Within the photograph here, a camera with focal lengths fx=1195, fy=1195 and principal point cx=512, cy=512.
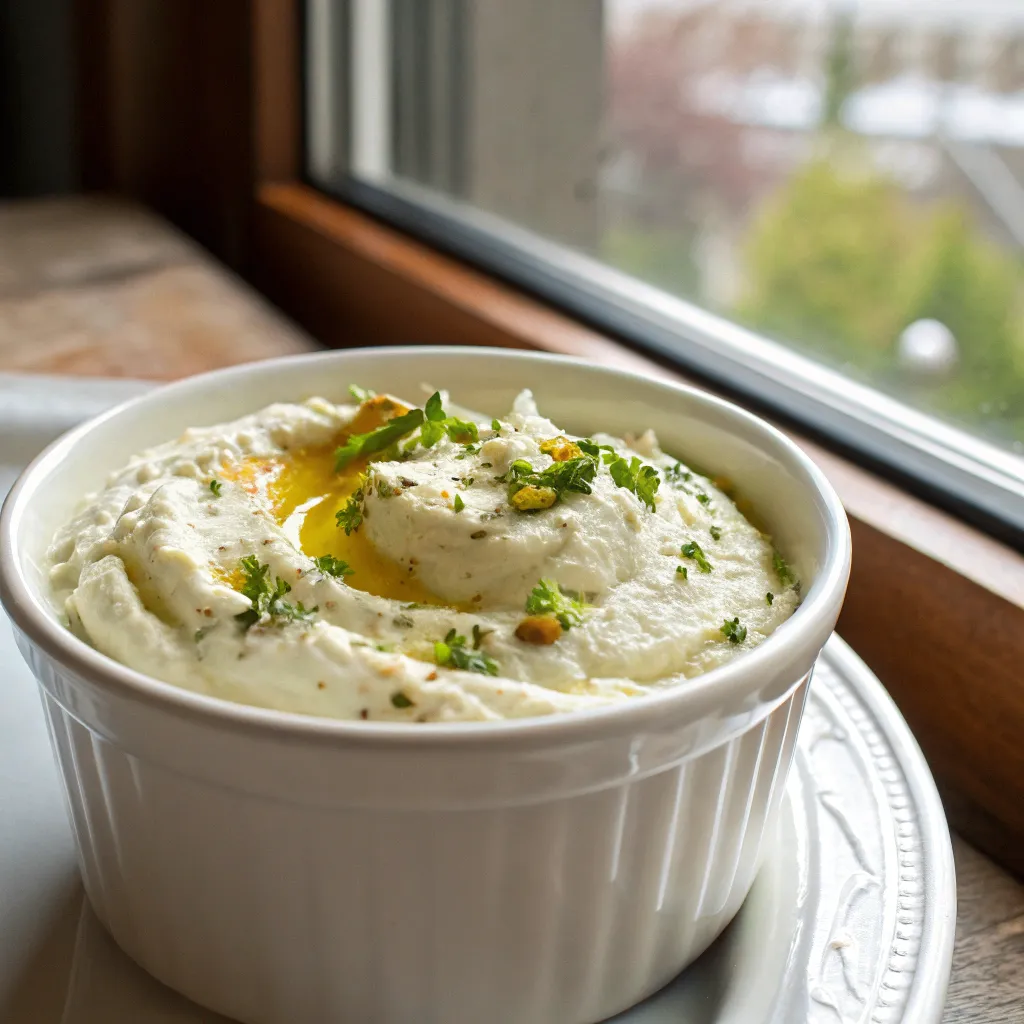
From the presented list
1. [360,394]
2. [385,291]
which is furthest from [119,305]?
[360,394]

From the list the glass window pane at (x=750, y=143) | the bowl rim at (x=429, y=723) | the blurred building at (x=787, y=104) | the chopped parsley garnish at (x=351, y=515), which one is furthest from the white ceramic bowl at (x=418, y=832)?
the blurred building at (x=787, y=104)

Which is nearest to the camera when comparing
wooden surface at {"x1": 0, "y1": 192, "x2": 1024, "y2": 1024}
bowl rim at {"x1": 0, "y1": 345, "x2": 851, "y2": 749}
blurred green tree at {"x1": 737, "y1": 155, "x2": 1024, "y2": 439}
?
bowl rim at {"x1": 0, "y1": 345, "x2": 851, "y2": 749}

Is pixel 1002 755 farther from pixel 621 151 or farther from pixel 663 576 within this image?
pixel 621 151

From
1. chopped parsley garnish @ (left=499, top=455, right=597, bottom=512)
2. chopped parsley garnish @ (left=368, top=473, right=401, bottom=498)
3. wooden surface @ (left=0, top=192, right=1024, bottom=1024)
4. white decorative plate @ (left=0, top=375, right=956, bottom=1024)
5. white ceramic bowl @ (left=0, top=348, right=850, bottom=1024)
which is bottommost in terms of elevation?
wooden surface @ (left=0, top=192, right=1024, bottom=1024)

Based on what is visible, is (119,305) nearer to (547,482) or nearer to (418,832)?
(547,482)

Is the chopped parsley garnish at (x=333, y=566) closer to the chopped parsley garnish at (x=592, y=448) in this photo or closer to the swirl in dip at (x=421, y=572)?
the swirl in dip at (x=421, y=572)

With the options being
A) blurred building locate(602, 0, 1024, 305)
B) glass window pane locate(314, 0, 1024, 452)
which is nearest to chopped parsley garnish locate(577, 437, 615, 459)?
glass window pane locate(314, 0, 1024, 452)

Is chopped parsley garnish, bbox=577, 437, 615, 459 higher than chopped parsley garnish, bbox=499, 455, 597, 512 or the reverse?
the reverse

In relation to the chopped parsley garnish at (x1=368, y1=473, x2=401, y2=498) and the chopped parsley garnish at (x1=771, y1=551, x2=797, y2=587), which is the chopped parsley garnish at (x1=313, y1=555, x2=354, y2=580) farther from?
the chopped parsley garnish at (x1=771, y1=551, x2=797, y2=587)
